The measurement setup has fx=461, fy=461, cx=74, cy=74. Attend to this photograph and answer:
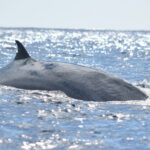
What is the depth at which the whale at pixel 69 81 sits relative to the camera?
16328 mm

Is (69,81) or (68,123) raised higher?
(69,81)

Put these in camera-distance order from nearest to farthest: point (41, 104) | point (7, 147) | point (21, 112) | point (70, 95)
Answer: point (7, 147), point (21, 112), point (41, 104), point (70, 95)

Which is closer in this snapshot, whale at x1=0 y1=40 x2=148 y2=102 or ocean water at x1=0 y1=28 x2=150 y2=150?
ocean water at x1=0 y1=28 x2=150 y2=150

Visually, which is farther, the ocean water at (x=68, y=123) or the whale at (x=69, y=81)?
the whale at (x=69, y=81)

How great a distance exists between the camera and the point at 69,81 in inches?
677

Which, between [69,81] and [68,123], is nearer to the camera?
[68,123]

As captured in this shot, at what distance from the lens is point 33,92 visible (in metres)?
17.4

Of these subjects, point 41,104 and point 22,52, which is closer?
point 41,104

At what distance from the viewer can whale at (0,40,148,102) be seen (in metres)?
16.3

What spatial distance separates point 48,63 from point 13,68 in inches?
64.5

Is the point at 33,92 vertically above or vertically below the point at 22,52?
below

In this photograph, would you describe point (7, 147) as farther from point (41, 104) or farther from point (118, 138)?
point (41, 104)

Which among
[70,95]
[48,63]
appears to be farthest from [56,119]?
[48,63]

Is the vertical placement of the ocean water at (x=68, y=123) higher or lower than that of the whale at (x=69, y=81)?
lower
